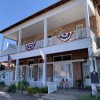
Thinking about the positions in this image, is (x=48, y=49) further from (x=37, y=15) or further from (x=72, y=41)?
(x=37, y=15)

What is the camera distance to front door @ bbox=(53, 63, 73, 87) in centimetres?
1587

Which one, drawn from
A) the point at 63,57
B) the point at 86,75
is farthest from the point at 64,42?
the point at 86,75

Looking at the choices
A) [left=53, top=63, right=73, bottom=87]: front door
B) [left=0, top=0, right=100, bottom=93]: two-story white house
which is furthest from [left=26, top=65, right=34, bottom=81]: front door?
[left=53, top=63, right=73, bottom=87]: front door

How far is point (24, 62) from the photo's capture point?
2242 cm

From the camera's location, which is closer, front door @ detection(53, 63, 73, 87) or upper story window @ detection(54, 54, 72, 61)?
front door @ detection(53, 63, 73, 87)

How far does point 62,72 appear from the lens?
1662 cm

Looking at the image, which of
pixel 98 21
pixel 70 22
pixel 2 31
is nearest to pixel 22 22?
pixel 2 31

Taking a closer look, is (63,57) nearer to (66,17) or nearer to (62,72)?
(62,72)

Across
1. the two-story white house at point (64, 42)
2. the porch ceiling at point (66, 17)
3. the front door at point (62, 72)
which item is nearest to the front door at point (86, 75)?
the two-story white house at point (64, 42)

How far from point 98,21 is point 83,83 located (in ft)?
21.7

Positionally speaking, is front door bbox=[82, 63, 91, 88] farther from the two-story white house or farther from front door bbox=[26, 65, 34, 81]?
front door bbox=[26, 65, 34, 81]

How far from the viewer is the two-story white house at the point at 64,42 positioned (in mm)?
12453

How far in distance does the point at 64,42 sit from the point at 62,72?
478cm

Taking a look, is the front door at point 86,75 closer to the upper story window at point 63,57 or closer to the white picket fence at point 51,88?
the upper story window at point 63,57
